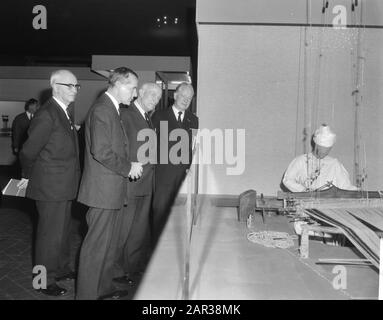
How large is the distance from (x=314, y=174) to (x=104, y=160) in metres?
2.60

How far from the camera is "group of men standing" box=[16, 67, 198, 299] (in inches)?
114

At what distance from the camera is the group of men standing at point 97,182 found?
2.90m

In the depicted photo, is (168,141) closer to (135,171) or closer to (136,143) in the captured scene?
(136,143)

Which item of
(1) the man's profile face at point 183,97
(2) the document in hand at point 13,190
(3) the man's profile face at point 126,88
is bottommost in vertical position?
(2) the document in hand at point 13,190

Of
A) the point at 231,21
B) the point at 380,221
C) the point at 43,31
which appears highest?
the point at 43,31

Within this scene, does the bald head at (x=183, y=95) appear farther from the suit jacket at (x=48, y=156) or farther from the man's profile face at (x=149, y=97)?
the suit jacket at (x=48, y=156)

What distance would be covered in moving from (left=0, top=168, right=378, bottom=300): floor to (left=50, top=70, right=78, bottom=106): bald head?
1.50m

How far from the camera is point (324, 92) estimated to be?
5.49 metres

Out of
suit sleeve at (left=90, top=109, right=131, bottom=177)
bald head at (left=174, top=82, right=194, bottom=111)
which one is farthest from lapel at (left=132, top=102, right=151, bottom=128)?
bald head at (left=174, top=82, right=194, bottom=111)

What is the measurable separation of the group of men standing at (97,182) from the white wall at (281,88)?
6.89ft

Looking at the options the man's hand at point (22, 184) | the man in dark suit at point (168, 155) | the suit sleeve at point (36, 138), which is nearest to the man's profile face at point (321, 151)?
the man in dark suit at point (168, 155)
